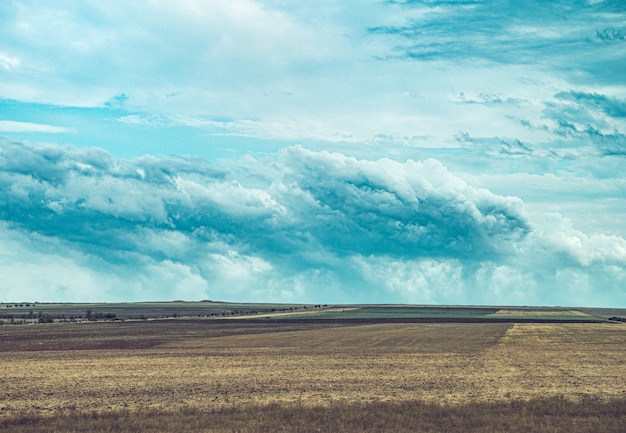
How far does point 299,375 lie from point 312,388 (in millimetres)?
4839

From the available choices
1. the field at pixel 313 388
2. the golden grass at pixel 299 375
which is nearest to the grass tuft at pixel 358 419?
the field at pixel 313 388

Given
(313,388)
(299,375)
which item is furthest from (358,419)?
(299,375)

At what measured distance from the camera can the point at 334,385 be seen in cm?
3266

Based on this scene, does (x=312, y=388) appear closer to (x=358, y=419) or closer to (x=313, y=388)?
(x=313, y=388)

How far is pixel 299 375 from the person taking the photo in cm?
3647

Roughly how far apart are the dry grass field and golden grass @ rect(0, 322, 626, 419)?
0.25 ft

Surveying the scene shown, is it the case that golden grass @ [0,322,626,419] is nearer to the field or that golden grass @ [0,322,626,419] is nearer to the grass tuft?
the field

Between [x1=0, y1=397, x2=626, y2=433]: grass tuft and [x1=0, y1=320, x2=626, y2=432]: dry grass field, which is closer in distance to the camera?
[x1=0, y1=397, x2=626, y2=433]: grass tuft

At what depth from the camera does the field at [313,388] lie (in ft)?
80.0

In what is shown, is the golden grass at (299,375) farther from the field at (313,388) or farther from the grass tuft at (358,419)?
the grass tuft at (358,419)

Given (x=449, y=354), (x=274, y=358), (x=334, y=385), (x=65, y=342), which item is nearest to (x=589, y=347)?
(x=449, y=354)

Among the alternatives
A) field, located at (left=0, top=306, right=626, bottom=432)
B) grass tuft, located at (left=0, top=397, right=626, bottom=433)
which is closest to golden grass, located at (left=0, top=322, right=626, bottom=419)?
field, located at (left=0, top=306, right=626, bottom=432)

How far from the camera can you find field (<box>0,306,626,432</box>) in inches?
960

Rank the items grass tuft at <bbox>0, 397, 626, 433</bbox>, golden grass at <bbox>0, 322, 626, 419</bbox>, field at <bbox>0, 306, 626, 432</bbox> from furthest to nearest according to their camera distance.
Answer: golden grass at <bbox>0, 322, 626, 419</bbox>, field at <bbox>0, 306, 626, 432</bbox>, grass tuft at <bbox>0, 397, 626, 433</bbox>
